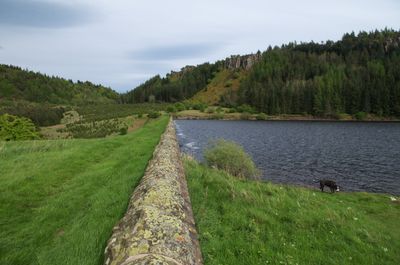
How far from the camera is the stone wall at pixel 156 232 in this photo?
24.2ft

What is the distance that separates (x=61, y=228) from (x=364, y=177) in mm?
36231

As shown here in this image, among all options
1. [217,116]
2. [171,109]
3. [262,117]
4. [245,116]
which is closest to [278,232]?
[262,117]

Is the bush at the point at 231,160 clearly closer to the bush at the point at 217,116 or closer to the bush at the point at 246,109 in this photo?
the bush at the point at 217,116

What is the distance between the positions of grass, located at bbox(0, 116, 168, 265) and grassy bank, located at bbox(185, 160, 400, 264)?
127 inches

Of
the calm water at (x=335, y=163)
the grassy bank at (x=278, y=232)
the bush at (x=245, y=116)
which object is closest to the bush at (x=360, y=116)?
the bush at (x=245, y=116)

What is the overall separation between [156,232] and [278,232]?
5223 mm

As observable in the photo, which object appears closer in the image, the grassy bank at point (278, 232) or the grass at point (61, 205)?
the grass at point (61, 205)

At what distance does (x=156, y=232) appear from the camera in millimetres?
8266

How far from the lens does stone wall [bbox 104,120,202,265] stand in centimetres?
738

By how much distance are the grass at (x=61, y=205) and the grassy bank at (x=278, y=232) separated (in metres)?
3.22

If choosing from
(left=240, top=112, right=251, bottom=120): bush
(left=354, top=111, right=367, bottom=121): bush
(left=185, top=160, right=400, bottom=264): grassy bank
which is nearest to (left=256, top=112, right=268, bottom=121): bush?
(left=240, top=112, right=251, bottom=120): bush

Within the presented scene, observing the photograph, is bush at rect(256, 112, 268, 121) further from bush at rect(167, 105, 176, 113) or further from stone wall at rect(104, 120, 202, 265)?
stone wall at rect(104, 120, 202, 265)

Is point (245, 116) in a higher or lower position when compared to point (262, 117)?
higher

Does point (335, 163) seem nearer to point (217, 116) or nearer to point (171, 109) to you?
point (217, 116)
